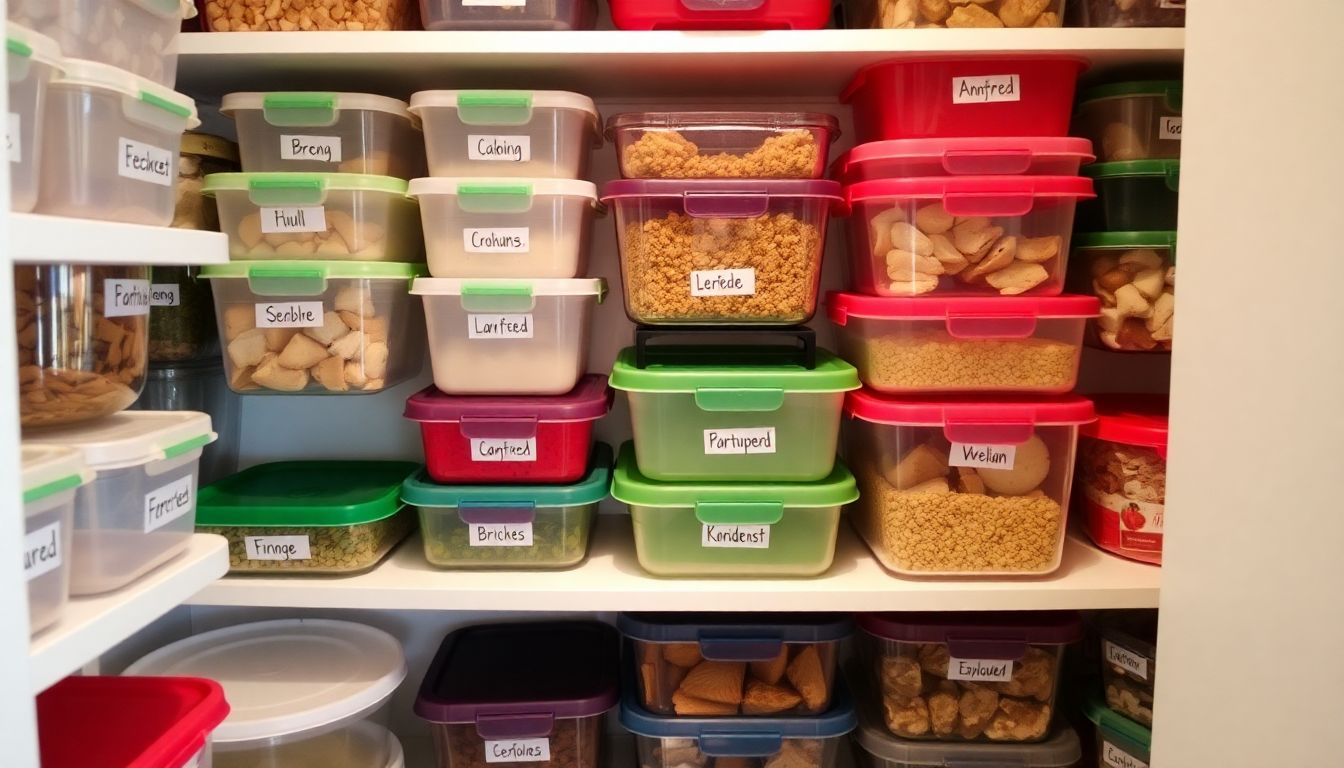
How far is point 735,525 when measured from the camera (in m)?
1.08

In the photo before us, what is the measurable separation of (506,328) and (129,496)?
0.47 metres

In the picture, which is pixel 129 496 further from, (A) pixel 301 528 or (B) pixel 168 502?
(A) pixel 301 528

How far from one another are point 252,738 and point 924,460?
2.88 ft

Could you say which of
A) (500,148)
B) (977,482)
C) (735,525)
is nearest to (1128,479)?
(977,482)

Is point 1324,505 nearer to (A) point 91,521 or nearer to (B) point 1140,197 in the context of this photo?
(B) point 1140,197

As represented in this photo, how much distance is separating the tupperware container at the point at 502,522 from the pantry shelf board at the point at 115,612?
289 mm

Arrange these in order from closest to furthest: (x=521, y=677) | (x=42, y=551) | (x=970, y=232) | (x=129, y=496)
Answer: (x=42, y=551), (x=129, y=496), (x=970, y=232), (x=521, y=677)

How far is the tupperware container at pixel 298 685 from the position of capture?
3.42 ft

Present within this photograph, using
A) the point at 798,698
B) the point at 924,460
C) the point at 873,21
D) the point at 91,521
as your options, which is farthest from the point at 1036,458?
the point at 91,521

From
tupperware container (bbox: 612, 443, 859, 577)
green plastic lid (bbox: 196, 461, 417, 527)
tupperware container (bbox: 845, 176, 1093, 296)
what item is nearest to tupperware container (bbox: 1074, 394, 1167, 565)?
tupperware container (bbox: 845, 176, 1093, 296)

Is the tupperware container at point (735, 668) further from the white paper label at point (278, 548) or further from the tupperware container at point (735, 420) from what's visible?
the white paper label at point (278, 548)

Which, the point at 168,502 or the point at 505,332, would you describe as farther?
the point at 505,332

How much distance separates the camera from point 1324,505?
0.70 m

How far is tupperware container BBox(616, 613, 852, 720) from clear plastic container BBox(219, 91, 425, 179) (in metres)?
0.70
